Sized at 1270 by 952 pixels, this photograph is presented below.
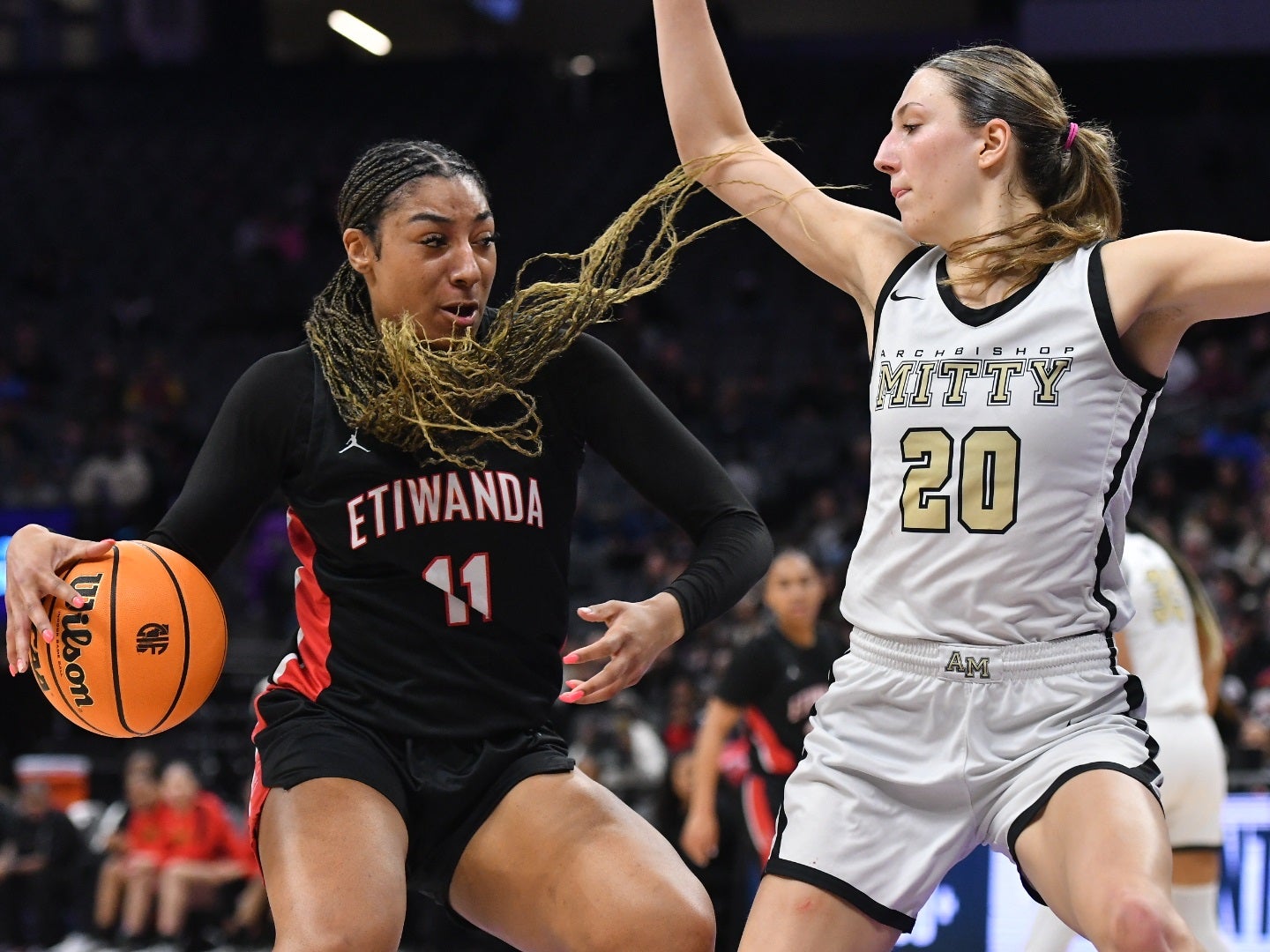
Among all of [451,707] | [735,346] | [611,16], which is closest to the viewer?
[451,707]

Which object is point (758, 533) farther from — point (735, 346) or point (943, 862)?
point (735, 346)

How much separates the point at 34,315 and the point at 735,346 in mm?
8097

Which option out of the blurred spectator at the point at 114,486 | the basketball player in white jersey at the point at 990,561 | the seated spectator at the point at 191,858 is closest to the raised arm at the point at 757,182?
the basketball player in white jersey at the point at 990,561

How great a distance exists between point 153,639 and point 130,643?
0.05m

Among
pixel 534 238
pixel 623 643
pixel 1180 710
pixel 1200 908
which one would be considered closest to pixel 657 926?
pixel 623 643

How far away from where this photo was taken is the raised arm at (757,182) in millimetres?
3221

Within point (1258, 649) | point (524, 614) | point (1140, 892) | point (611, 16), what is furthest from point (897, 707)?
point (611, 16)

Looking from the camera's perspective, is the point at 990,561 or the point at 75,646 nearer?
the point at 990,561

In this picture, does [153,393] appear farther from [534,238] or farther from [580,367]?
[580,367]

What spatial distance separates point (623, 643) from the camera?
2.85 meters

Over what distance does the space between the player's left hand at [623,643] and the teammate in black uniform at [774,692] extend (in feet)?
11.7

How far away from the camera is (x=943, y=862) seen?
111 inches

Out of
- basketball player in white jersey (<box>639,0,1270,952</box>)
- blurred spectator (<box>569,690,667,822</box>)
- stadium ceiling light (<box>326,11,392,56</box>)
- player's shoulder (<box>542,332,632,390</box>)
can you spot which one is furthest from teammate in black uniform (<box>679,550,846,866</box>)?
stadium ceiling light (<box>326,11,392,56</box>)

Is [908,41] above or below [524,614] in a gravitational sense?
above
